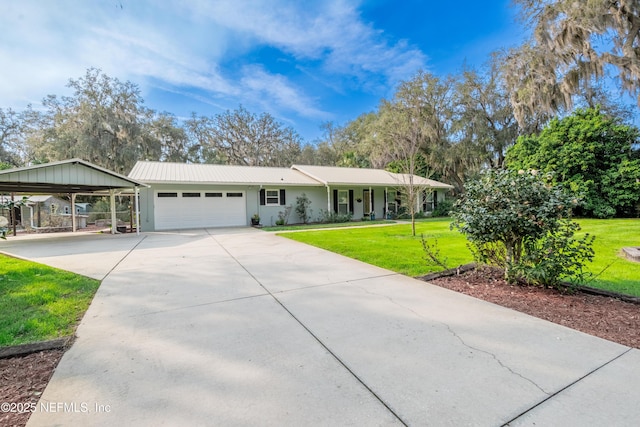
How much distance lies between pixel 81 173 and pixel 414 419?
1291 centimetres

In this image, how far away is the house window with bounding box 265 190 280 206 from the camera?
1630 centimetres

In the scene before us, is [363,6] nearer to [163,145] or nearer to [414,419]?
[414,419]

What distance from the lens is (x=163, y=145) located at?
2634 cm

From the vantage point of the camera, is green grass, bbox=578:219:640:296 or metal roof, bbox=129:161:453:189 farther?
metal roof, bbox=129:161:453:189

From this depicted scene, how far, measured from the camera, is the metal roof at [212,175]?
13.9 meters

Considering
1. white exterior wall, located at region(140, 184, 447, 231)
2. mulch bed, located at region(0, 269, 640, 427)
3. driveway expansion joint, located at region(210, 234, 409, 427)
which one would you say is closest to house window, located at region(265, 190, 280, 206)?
white exterior wall, located at region(140, 184, 447, 231)

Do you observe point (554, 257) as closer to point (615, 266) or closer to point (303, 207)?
point (615, 266)

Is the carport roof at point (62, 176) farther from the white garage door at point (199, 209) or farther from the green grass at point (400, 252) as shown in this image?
the green grass at point (400, 252)

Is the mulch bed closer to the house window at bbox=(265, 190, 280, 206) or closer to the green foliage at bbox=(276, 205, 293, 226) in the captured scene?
the green foliage at bbox=(276, 205, 293, 226)

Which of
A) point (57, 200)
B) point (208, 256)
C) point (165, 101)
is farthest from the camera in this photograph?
point (165, 101)

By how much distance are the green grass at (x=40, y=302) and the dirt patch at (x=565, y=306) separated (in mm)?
4886

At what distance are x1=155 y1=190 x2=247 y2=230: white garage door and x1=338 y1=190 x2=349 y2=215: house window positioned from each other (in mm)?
5832

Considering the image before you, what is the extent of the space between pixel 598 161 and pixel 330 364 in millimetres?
19362

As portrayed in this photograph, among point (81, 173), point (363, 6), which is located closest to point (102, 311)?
point (81, 173)
